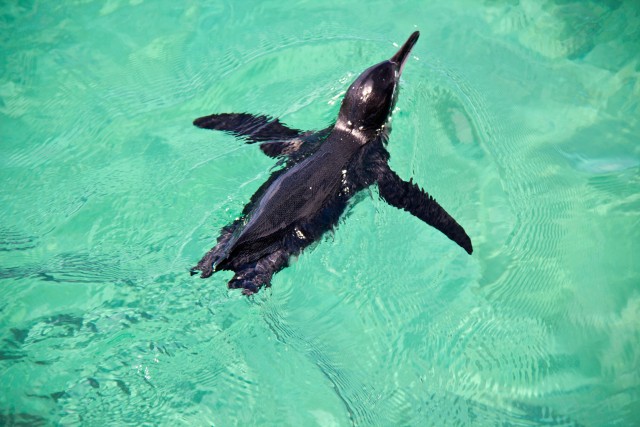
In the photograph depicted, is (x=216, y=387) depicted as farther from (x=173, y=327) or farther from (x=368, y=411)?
(x=368, y=411)

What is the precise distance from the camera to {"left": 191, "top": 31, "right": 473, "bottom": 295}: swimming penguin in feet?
13.9

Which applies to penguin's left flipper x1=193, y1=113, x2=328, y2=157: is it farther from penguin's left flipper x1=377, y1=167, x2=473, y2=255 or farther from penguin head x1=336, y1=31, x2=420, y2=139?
penguin's left flipper x1=377, y1=167, x2=473, y2=255

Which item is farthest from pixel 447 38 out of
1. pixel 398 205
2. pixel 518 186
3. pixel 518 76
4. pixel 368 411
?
pixel 368 411

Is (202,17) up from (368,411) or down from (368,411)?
up

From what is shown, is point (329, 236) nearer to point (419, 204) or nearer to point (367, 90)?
point (419, 204)

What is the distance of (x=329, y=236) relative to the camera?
478 cm

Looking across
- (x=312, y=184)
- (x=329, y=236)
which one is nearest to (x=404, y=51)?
(x=312, y=184)

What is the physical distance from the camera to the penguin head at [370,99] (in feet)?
17.3

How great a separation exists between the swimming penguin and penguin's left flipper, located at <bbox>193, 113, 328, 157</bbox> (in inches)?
0.4

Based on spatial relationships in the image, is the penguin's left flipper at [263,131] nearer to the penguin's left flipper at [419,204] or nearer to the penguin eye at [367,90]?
the penguin eye at [367,90]

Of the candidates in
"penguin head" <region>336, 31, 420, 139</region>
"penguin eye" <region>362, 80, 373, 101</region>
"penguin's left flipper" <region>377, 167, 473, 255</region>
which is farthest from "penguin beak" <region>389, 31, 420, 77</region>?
"penguin's left flipper" <region>377, 167, 473, 255</region>

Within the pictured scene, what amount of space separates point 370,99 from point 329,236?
4.76 feet

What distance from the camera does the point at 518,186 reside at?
552 centimetres

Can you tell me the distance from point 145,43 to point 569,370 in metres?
5.83
